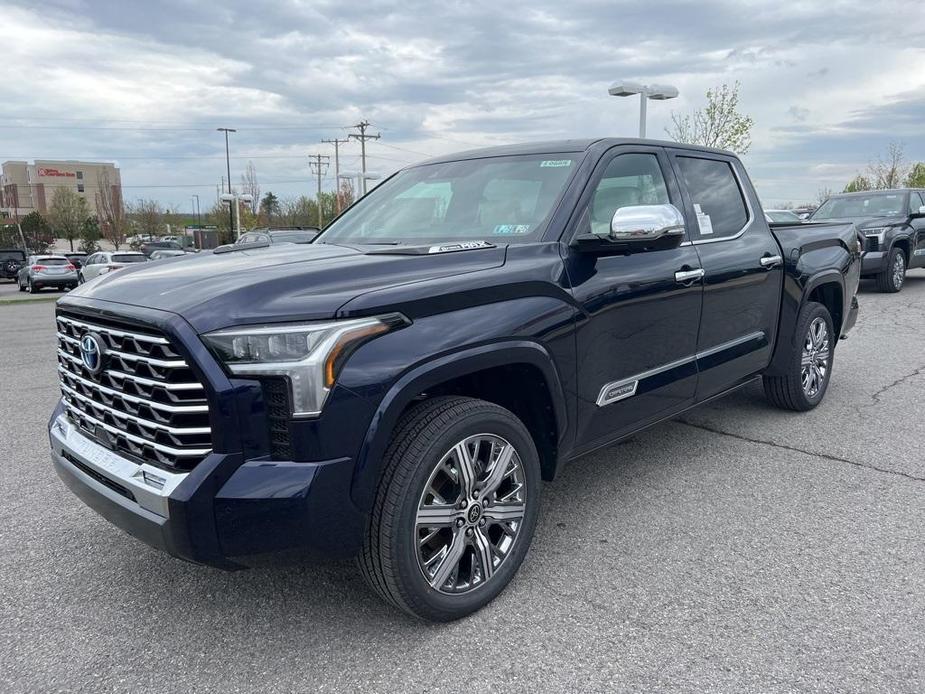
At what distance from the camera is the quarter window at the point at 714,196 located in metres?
4.23

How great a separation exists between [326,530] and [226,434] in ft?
1.47

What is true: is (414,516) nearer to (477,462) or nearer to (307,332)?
(477,462)

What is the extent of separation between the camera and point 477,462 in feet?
9.12

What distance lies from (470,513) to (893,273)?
43.0 ft

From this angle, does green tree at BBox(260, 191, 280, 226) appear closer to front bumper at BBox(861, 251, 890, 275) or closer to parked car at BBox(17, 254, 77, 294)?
parked car at BBox(17, 254, 77, 294)

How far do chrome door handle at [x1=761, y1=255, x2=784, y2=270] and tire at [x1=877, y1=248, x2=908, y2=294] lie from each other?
9.90 m

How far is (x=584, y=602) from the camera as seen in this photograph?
2.88m

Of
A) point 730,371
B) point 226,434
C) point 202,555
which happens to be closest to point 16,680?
point 202,555

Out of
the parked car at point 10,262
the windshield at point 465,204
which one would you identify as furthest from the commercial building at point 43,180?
the windshield at point 465,204

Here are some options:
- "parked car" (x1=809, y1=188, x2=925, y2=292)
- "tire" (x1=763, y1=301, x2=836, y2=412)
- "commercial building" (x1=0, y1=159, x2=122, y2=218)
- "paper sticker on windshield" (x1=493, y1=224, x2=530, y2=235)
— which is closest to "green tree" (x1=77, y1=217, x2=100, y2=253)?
"commercial building" (x1=0, y1=159, x2=122, y2=218)

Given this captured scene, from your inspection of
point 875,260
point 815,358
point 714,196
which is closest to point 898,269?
point 875,260

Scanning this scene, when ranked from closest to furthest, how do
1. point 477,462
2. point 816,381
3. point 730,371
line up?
point 477,462 → point 730,371 → point 816,381

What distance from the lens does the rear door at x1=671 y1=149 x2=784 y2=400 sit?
409 centimetres

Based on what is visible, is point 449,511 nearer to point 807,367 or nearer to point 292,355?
point 292,355
